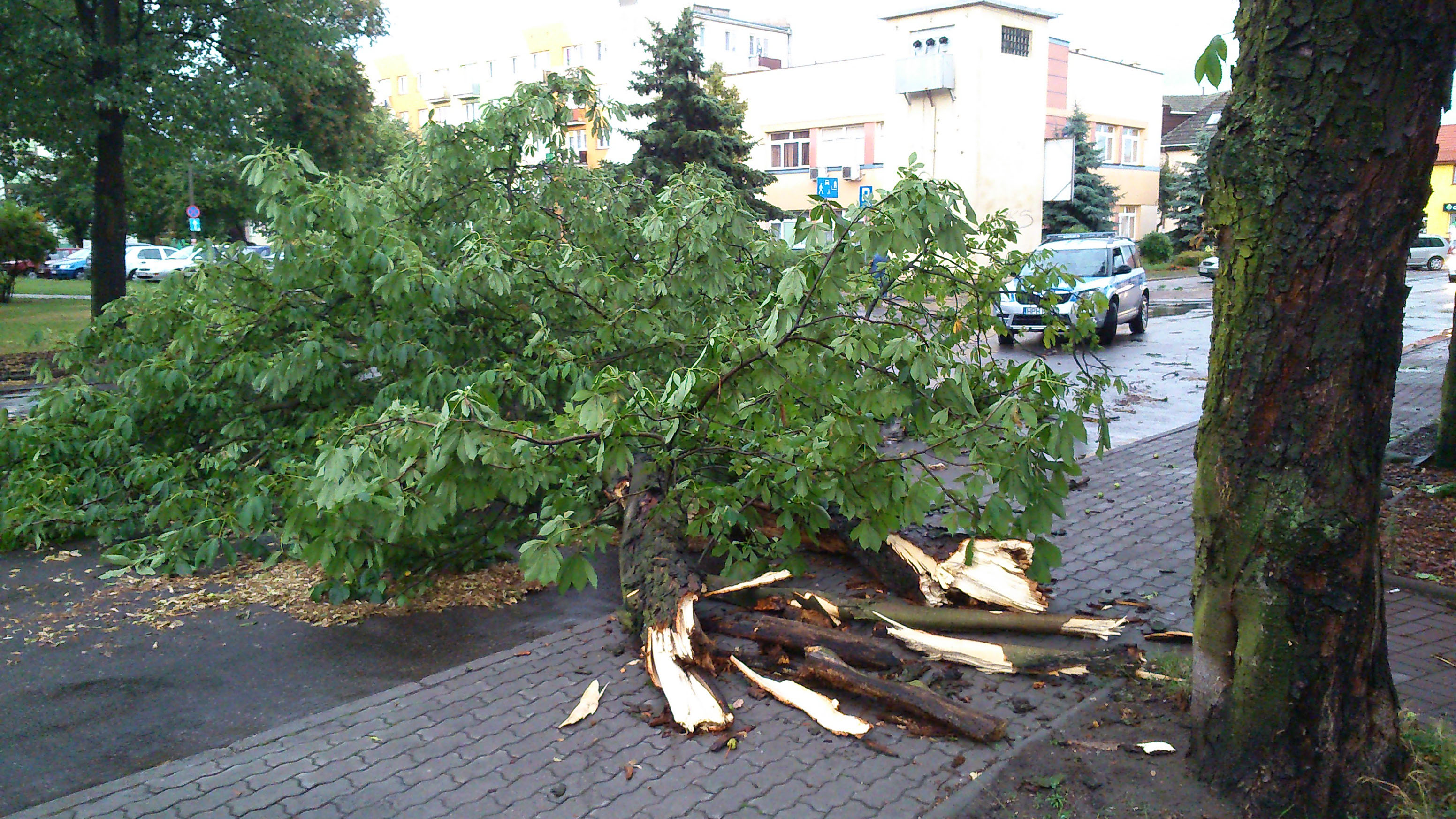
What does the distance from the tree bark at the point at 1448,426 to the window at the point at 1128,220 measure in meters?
46.2

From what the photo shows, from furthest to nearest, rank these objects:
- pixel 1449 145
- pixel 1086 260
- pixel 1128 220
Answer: pixel 1449 145, pixel 1128 220, pixel 1086 260

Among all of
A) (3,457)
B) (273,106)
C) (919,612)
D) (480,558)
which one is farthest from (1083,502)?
(273,106)

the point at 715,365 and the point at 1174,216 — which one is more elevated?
the point at 1174,216

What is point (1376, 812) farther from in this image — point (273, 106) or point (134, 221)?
point (134, 221)

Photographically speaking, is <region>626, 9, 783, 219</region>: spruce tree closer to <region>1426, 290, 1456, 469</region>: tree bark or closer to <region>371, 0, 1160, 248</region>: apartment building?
<region>371, 0, 1160, 248</region>: apartment building

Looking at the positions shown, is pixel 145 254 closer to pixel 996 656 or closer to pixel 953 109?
pixel 953 109

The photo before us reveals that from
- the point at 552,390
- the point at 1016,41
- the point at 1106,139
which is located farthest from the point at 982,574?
the point at 1106,139

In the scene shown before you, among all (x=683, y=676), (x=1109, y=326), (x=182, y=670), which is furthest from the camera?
(x=1109, y=326)

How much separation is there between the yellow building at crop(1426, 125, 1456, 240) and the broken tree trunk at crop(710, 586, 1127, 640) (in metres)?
59.7

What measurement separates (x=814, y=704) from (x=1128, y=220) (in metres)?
53.9

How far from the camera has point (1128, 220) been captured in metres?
53.6

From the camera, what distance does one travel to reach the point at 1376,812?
3645 mm

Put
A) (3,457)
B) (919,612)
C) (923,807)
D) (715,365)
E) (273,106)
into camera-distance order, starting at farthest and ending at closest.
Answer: (273,106)
(3,457)
(919,612)
(715,365)
(923,807)

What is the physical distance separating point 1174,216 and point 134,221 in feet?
169
